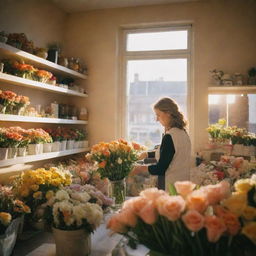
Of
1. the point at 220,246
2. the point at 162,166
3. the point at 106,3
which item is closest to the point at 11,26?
the point at 106,3

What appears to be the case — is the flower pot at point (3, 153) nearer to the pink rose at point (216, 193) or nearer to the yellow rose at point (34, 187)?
the yellow rose at point (34, 187)

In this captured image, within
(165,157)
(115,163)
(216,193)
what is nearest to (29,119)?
(165,157)

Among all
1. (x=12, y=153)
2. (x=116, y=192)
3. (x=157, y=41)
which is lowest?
(x=116, y=192)

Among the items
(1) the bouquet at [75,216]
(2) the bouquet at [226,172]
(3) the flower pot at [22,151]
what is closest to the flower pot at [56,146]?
(3) the flower pot at [22,151]

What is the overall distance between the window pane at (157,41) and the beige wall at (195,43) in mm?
213

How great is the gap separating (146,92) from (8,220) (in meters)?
3.80

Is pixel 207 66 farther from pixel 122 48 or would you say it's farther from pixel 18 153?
pixel 18 153

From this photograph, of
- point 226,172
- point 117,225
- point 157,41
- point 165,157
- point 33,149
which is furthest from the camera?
point 157,41

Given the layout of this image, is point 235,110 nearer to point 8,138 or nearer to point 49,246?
point 8,138

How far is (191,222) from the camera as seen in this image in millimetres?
710

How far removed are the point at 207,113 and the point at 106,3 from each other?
2260 millimetres

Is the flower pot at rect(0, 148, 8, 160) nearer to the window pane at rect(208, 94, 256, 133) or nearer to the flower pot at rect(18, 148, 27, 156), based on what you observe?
the flower pot at rect(18, 148, 27, 156)

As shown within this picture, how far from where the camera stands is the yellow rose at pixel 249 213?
2.41 feet

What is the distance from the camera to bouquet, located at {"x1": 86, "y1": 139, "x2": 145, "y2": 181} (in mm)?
1633
